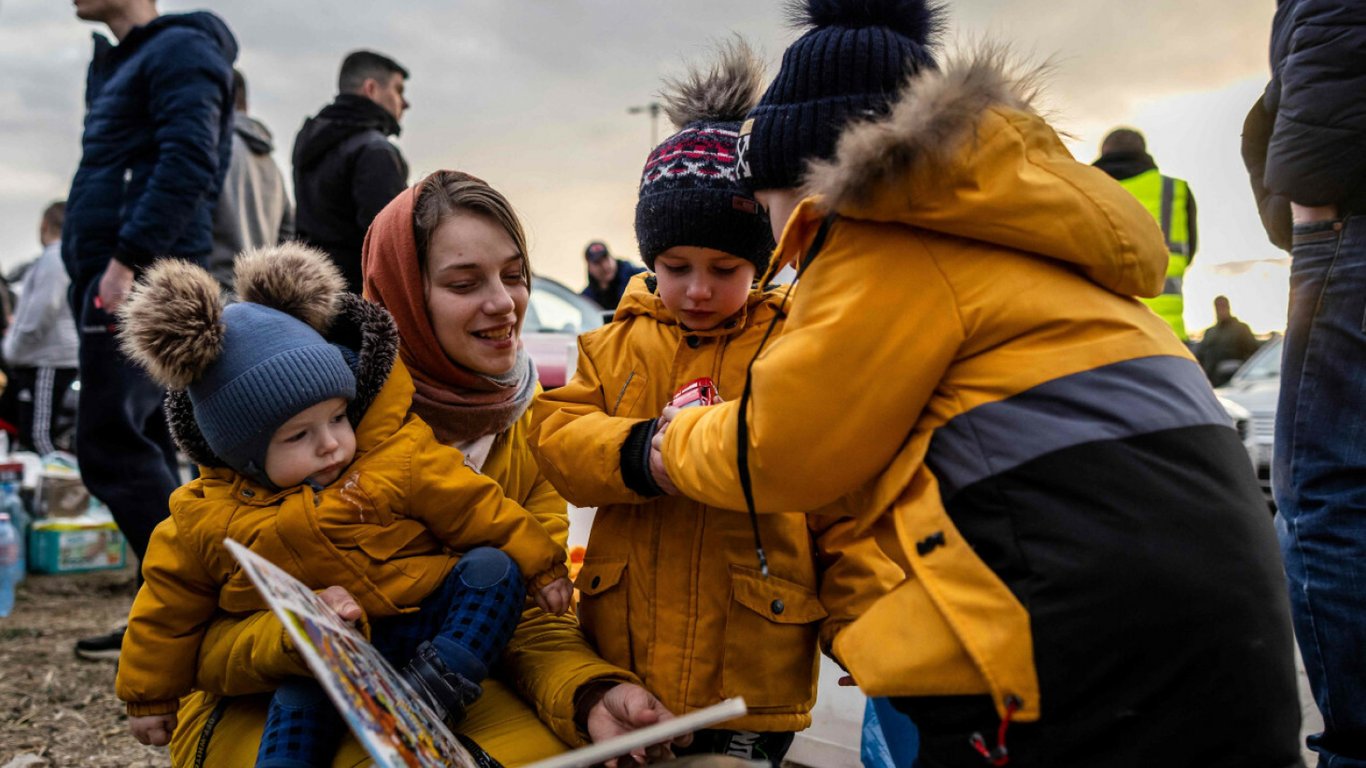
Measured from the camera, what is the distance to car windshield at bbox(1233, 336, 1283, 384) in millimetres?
8930

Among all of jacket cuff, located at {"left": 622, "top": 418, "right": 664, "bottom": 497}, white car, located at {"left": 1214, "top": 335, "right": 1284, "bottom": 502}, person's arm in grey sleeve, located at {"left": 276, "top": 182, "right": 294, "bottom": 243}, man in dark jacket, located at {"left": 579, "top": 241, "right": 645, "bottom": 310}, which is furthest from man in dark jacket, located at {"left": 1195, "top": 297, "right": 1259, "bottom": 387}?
jacket cuff, located at {"left": 622, "top": 418, "right": 664, "bottom": 497}

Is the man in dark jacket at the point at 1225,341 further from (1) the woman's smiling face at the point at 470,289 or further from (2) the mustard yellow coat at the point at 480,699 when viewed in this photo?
(2) the mustard yellow coat at the point at 480,699

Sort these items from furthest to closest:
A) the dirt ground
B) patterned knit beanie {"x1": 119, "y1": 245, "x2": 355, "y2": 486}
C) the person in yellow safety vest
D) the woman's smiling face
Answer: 1. the person in yellow safety vest
2. the dirt ground
3. the woman's smiling face
4. patterned knit beanie {"x1": 119, "y1": 245, "x2": 355, "y2": 486}

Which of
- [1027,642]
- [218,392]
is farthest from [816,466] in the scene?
[218,392]

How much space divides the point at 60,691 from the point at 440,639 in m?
2.44

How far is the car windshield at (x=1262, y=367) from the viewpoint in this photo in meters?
8.93

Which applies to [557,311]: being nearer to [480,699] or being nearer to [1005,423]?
[480,699]

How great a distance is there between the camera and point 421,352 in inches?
75.7

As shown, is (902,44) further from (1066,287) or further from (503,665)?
(503,665)

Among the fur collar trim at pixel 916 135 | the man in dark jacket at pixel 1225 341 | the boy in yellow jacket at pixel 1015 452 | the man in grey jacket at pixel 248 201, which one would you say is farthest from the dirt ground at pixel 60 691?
the man in dark jacket at pixel 1225 341

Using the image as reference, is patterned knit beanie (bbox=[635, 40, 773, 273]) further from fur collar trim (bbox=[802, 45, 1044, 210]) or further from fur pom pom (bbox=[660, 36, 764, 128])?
fur collar trim (bbox=[802, 45, 1044, 210])

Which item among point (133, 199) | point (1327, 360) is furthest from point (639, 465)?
point (133, 199)

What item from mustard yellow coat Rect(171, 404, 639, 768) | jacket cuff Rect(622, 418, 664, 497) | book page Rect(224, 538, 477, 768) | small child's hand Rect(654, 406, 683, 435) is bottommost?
mustard yellow coat Rect(171, 404, 639, 768)

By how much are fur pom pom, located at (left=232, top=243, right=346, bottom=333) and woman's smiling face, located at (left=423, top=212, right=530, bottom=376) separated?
0.19m
